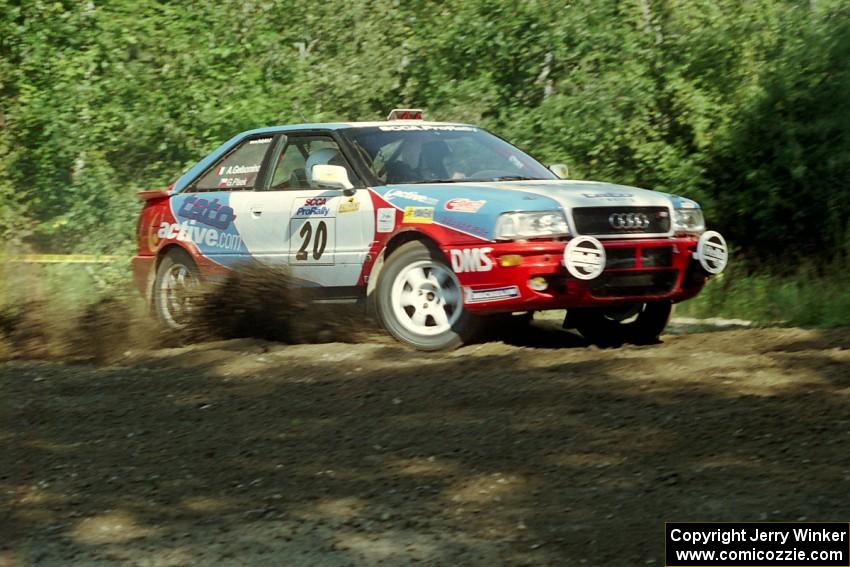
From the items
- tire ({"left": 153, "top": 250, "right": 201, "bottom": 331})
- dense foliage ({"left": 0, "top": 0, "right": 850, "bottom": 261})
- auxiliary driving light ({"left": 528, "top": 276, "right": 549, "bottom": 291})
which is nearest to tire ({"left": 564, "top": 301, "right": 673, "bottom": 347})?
auxiliary driving light ({"left": 528, "top": 276, "right": 549, "bottom": 291})

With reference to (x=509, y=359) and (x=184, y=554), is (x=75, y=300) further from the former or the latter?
(x=184, y=554)

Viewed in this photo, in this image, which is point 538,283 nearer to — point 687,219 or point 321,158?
point 687,219

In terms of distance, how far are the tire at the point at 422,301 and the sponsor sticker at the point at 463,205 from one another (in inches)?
11.7

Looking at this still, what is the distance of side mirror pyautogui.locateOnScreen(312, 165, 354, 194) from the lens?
30.6ft

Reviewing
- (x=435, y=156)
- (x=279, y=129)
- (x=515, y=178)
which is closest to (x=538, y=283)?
(x=515, y=178)

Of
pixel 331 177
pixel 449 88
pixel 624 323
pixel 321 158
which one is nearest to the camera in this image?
pixel 331 177

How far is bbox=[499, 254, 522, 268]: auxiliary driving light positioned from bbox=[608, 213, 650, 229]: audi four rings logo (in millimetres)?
660

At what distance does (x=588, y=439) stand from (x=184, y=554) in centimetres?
188

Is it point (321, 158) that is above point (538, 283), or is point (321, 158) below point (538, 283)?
above

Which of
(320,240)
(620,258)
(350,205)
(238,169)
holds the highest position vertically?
(238,169)

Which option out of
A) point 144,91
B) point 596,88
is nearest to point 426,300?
point 596,88

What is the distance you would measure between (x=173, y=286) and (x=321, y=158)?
1582 mm

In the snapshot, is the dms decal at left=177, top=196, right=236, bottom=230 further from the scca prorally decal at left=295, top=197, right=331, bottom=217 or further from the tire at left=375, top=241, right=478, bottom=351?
the tire at left=375, top=241, right=478, bottom=351

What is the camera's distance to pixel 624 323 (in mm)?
10094
